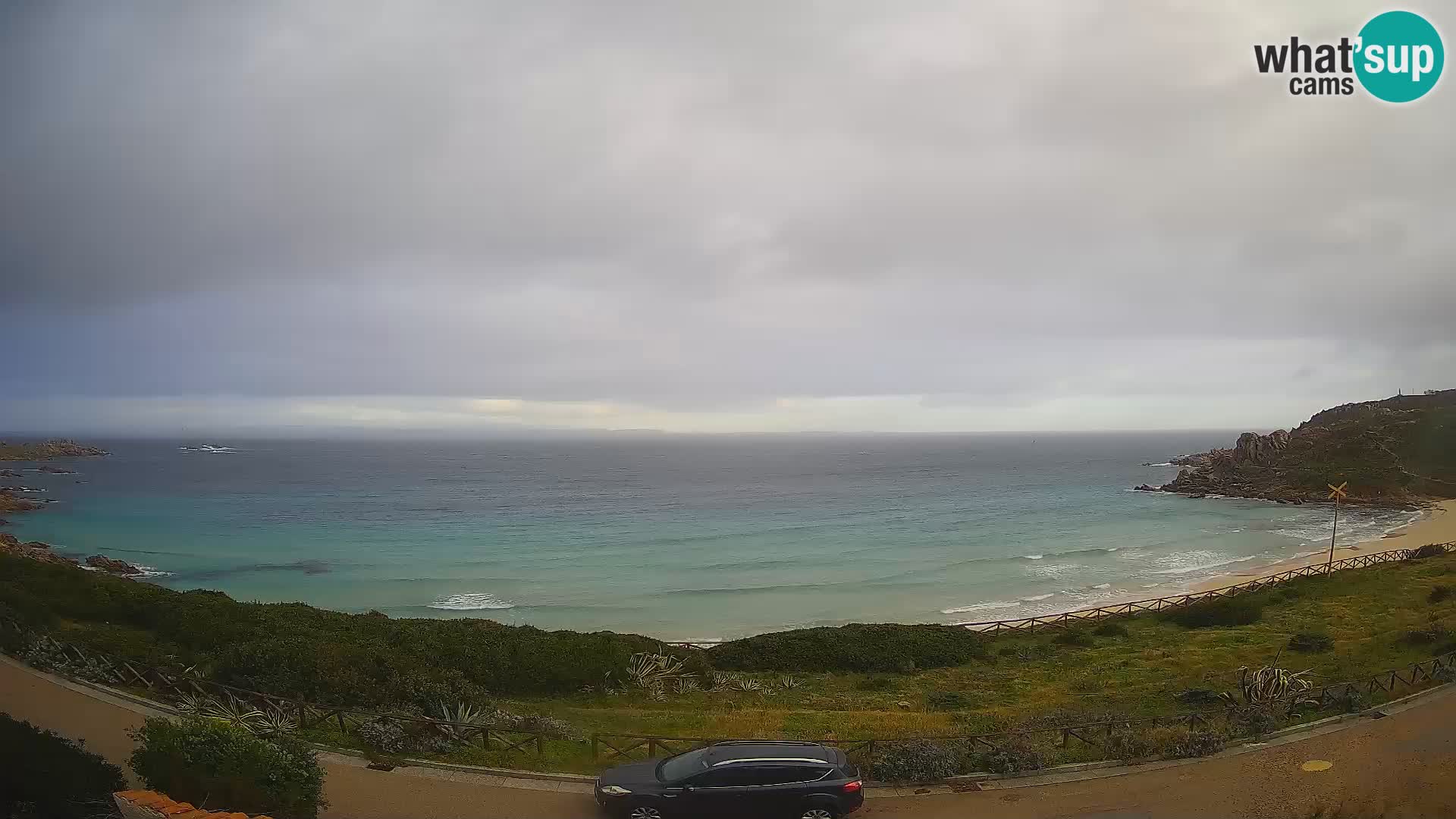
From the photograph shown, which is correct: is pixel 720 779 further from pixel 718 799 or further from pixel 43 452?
pixel 43 452

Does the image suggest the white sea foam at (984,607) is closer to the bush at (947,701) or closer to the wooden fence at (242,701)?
the bush at (947,701)

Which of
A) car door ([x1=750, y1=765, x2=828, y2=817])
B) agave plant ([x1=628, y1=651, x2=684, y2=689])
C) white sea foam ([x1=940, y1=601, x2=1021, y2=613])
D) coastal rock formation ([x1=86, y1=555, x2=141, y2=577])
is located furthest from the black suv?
coastal rock formation ([x1=86, y1=555, x2=141, y2=577])

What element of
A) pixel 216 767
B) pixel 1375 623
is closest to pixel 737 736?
pixel 216 767

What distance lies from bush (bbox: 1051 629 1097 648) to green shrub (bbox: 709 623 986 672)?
339cm

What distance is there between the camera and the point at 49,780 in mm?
7977

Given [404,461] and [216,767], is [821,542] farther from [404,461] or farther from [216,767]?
Result: [404,461]

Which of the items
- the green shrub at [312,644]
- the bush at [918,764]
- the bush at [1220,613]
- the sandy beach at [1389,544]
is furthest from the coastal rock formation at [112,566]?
the sandy beach at [1389,544]

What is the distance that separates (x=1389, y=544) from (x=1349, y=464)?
49031mm

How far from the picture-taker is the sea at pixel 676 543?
128ft

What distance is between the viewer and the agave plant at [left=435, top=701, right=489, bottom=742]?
12703 mm

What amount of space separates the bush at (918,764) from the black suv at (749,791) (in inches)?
67.6

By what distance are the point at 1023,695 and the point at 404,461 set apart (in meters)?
168

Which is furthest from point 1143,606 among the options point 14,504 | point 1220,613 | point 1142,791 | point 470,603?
point 14,504

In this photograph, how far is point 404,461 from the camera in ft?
539
